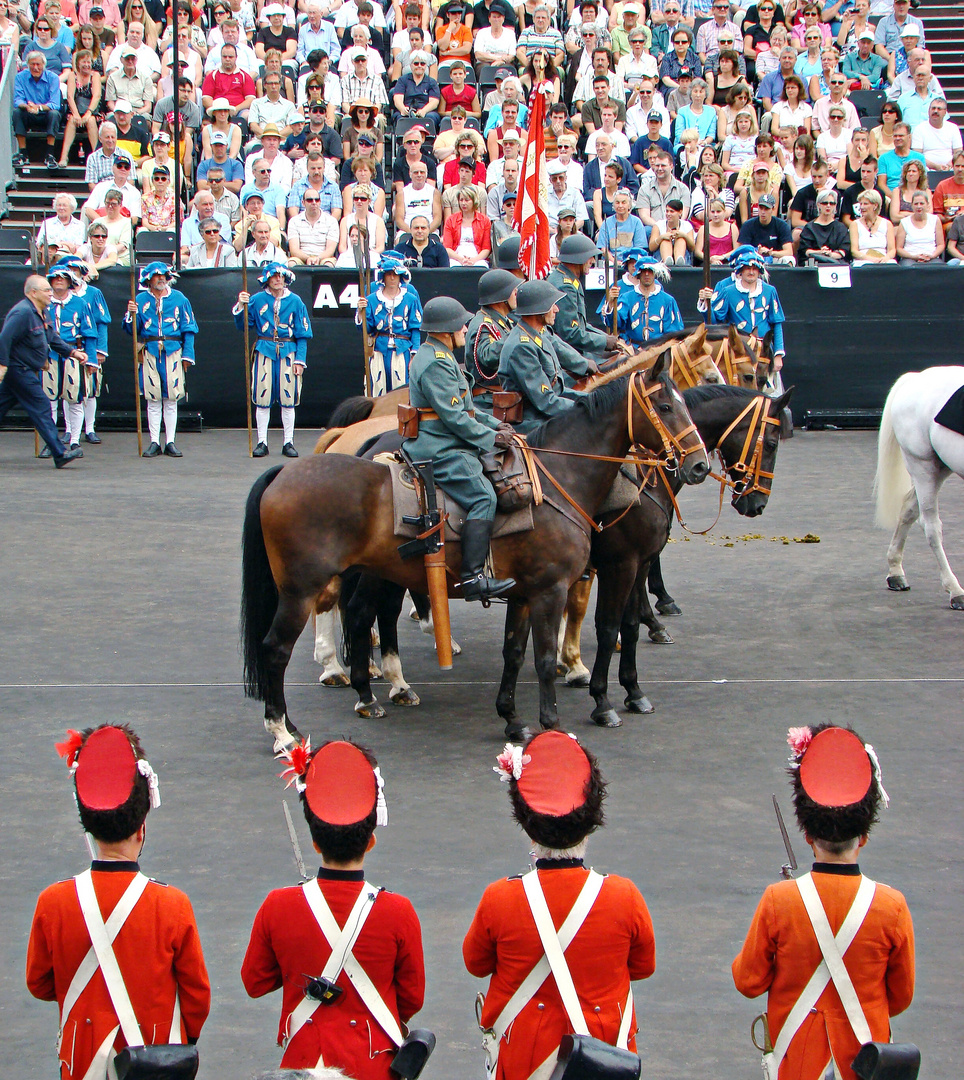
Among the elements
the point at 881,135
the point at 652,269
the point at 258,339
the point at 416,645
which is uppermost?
the point at 881,135

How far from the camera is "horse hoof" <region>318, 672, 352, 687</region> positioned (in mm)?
9062

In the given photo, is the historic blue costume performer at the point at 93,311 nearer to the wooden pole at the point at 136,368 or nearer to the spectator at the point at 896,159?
the wooden pole at the point at 136,368

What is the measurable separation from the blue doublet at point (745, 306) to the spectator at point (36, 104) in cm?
1020

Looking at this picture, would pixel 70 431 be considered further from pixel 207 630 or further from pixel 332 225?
pixel 207 630

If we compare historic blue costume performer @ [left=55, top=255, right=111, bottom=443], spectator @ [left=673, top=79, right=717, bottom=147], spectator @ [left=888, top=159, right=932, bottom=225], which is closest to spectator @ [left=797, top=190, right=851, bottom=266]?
spectator @ [left=888, top=159, right=932, bottom=225]

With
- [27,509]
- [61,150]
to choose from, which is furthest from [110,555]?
[61,150]

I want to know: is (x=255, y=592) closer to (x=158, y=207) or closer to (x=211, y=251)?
(x=211, y=251)

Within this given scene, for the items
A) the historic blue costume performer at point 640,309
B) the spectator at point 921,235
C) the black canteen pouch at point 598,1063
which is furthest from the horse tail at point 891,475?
the black canteen pouch at point 598,1063

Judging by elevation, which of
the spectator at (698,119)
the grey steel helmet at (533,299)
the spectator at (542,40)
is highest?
the spectator at (542,40)

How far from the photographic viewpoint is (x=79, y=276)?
16.8m

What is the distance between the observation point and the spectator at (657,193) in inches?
734

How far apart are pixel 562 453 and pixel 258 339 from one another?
9.43m

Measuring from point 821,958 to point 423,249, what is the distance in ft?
49.8

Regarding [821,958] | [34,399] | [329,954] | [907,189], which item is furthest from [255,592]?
[907,189]
